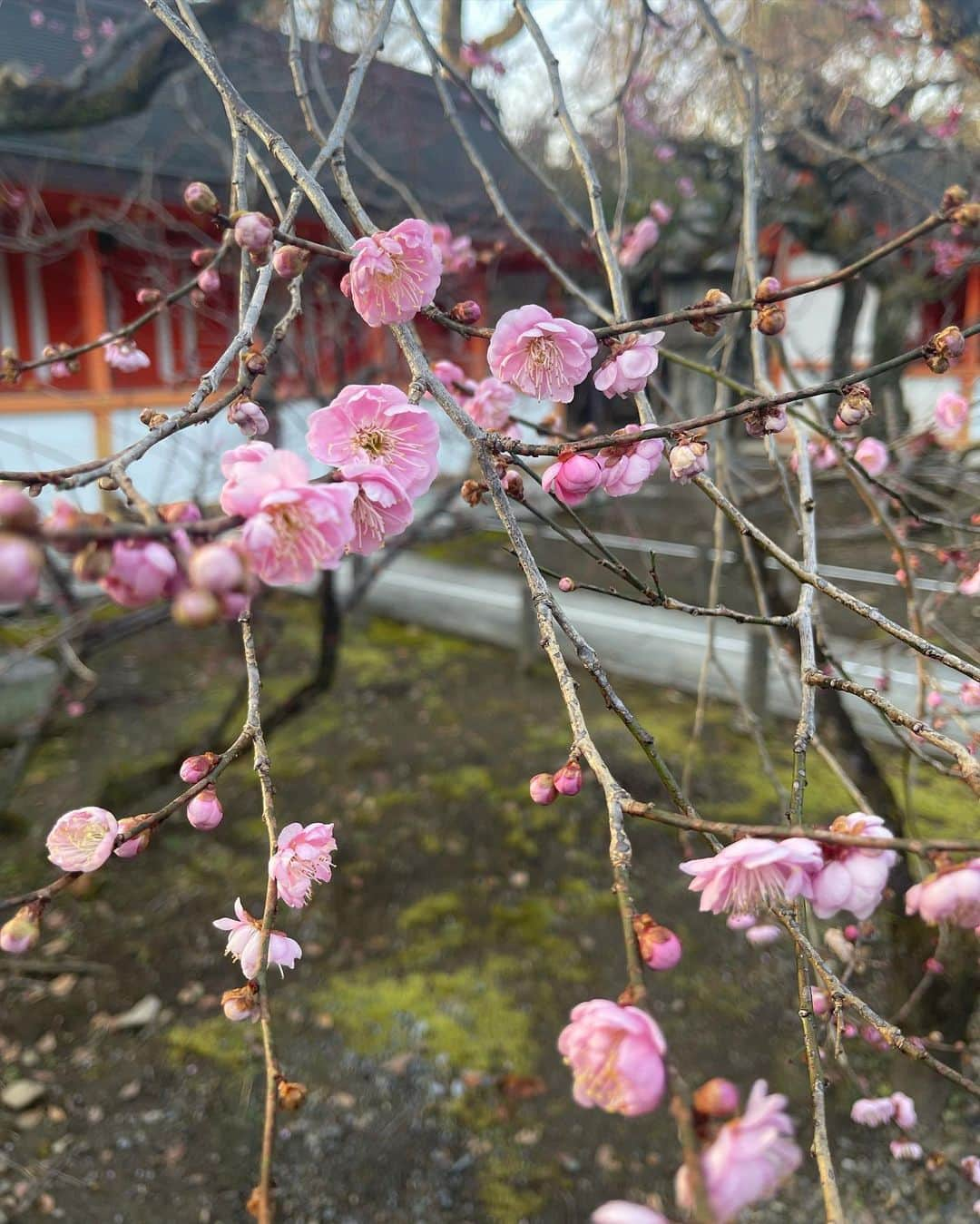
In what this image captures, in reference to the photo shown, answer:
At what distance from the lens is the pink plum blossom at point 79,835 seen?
2.73ft

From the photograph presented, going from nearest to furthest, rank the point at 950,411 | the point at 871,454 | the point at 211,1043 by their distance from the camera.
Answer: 1. the point at 871,454
2. the point at 950,411
3. the point at 211,1043

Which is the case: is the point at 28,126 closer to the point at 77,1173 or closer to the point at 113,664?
the point at 77,1173

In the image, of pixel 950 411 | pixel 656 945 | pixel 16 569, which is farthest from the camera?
pixel 950 411

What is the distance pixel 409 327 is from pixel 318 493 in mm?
368

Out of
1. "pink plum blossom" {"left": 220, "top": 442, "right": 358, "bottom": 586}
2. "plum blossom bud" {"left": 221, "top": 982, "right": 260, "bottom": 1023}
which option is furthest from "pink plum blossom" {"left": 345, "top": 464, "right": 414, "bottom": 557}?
"plum blossom bud" {"left": 221, "top": 982, "right": 260, "bottom": 1023}

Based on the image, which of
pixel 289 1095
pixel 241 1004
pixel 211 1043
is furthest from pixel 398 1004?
pixel 289 1095

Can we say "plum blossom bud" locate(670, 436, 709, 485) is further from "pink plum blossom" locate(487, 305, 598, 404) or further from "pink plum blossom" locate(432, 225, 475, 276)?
"pink plum blossom" locate(432, 225, 475, 276)

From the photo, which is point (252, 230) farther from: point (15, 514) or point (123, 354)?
point (123, 354)

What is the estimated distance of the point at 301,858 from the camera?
918 millimetres

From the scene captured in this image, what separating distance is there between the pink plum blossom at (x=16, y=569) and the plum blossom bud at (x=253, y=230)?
406 millimetres

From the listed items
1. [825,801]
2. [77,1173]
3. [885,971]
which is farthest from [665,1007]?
[77,1173]

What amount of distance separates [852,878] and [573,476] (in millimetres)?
423

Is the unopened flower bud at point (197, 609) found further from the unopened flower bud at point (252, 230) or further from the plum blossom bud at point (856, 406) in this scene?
the plum blossom bud at point (856, 406)

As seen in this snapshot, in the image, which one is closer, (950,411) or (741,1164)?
(741,1164)
